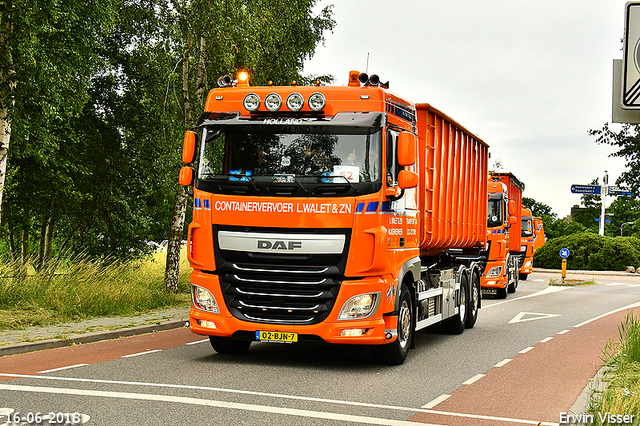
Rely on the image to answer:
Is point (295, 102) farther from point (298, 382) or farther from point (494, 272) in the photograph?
point (494, 272)

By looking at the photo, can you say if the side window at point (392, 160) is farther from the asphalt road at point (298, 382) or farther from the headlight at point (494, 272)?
the headlight at point (494, 272)

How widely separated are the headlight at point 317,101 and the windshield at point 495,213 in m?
14.7

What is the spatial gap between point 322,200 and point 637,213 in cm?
10477

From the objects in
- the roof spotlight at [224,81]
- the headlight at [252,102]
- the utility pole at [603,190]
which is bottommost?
the headlight at [252,102]

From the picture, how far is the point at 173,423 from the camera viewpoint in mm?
6625

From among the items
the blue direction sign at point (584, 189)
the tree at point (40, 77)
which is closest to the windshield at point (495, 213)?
the tree at point (40, 77)

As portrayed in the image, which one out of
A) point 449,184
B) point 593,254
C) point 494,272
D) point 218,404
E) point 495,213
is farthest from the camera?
point 593,254

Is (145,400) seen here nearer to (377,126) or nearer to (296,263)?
(296,263)

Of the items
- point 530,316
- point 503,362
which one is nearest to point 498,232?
point 530,316

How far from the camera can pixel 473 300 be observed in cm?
1619

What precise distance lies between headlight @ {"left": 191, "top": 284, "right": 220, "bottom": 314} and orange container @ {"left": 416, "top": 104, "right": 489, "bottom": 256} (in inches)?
139

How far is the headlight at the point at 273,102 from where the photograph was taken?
33.3 ft

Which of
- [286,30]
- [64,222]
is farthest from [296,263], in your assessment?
[64,222]

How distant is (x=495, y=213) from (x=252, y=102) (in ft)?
49.5
